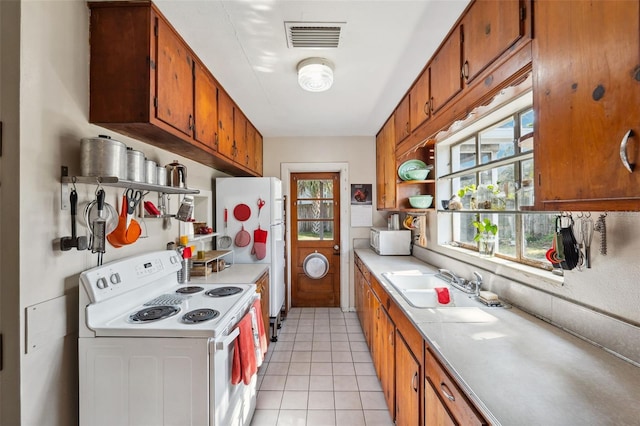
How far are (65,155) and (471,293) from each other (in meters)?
2.36

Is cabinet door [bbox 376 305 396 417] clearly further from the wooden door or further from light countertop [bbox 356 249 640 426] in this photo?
the wooden door

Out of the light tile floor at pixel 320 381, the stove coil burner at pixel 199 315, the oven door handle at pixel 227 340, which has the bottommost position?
the light tile floor at pixel 320 381

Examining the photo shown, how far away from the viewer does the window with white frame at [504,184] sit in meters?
1.60

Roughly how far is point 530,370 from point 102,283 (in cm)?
185

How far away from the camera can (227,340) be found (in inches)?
54.6

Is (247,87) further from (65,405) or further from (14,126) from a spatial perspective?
(65,405)

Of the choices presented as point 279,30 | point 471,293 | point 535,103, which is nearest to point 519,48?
point 535,103

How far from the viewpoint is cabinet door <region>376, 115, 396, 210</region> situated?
3057mm

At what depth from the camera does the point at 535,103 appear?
94 cm

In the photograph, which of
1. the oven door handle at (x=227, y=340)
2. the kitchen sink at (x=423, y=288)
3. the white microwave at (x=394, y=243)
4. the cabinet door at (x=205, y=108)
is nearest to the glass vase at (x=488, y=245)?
the kitchen sink at (x=423, y=288)

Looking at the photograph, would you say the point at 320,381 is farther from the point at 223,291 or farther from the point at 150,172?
the point at 150,172

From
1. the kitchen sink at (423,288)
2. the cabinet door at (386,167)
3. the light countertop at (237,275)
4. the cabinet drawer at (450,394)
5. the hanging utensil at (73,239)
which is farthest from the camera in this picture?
the cabinet door at (386,167)

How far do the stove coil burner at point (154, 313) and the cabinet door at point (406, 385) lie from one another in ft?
4.26

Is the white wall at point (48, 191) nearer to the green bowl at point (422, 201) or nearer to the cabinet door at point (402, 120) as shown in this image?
the cabinet door at point (402, 120)
